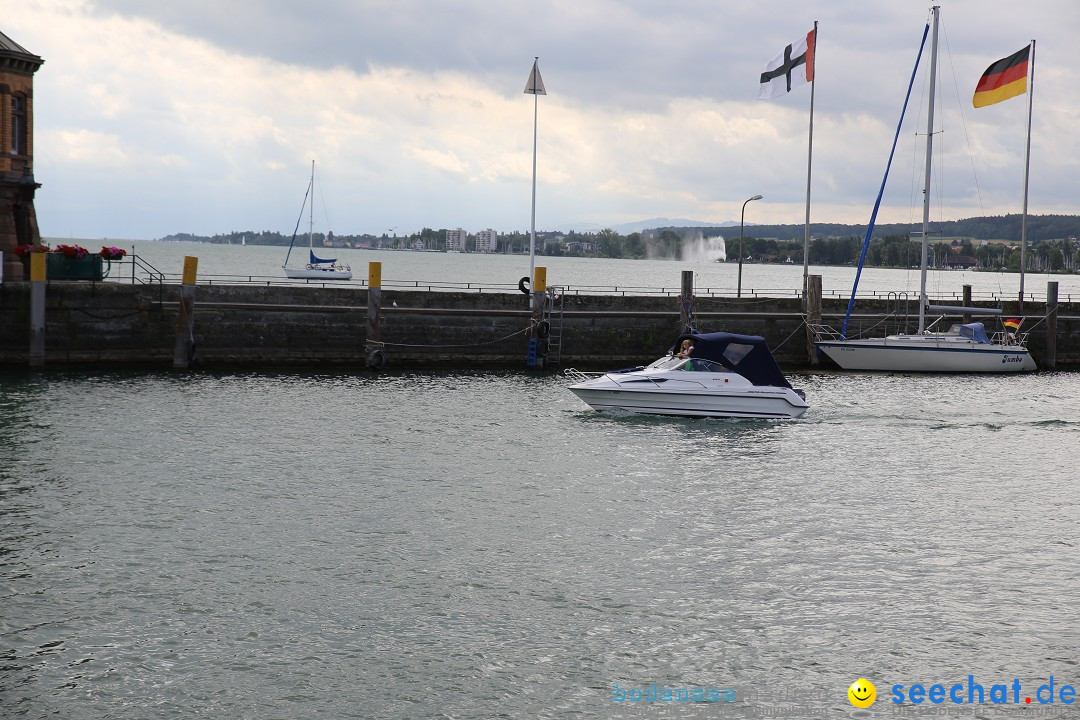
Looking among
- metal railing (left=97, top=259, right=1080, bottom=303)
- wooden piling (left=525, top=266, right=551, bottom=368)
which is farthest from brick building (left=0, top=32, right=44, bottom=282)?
wooden piling (left=525, top=266, right=551, bottom=368)

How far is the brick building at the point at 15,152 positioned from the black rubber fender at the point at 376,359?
45.7ft

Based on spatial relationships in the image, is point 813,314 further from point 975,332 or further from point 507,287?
point 507,287

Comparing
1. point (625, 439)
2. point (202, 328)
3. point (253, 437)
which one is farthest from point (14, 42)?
point (625, 439)

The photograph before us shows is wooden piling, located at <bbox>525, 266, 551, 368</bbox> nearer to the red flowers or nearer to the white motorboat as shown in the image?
the white motorboat

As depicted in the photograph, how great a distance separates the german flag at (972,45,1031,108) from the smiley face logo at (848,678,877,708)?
39474 millimetres

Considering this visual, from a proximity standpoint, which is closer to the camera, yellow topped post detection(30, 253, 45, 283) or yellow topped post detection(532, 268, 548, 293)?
yellow topped post detection(30, 253, 45, 283)

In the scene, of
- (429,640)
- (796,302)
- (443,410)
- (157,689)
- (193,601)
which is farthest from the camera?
(796,302)

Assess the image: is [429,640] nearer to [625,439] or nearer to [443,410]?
[625,439]

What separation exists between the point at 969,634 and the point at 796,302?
36320 millimetres

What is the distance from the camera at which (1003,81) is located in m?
45.7

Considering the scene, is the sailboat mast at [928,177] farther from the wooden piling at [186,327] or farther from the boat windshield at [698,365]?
the wooden piling at [186,327]

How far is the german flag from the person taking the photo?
147 feet

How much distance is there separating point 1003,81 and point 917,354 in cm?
1271

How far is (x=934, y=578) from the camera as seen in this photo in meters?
16.8
